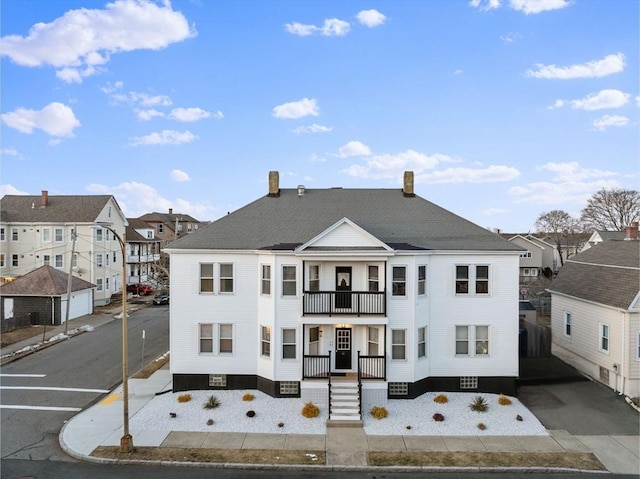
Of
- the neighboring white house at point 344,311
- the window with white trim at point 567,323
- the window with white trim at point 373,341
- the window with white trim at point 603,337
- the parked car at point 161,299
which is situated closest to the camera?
the neighboring white house at point 344,311

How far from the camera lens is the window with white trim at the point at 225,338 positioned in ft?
60.1

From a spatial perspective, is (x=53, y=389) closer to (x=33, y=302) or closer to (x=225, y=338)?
(x=225, y=338)

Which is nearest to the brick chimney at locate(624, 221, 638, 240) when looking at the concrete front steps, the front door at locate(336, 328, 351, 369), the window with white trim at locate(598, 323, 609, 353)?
the window with white trim at locate(598, 323, 609, 353)

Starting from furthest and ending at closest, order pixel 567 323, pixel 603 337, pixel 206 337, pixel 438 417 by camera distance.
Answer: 1. pixel 567 323
2. pixel 603 337
3. pixel 206 337
4. pixel 438 417

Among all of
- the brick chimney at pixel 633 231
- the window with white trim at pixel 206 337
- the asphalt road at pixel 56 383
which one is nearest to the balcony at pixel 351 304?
the window with white trim at pixel 206 337

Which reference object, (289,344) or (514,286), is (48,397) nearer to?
(289,344)

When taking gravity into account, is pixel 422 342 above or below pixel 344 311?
below

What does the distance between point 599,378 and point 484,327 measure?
22.1 ft

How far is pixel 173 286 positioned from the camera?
18297mm

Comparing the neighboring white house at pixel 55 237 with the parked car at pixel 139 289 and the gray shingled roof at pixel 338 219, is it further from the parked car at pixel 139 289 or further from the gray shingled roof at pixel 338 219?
the gray shingled roof at pixel 338 219

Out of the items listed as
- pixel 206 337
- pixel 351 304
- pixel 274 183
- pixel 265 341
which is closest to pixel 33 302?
pixel 206 337

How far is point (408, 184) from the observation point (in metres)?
22.0

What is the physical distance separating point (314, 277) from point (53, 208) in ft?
121

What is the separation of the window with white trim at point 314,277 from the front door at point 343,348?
2.18 metres
